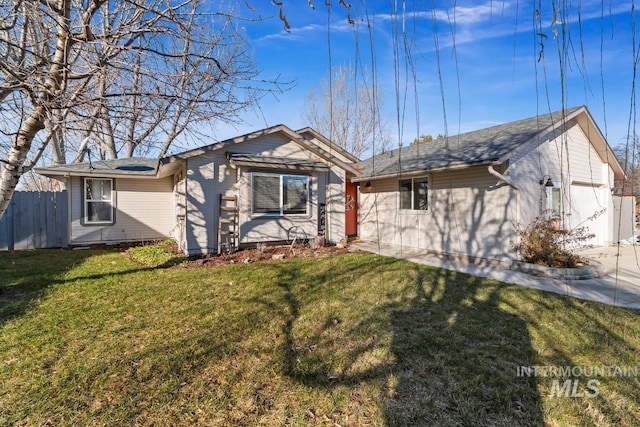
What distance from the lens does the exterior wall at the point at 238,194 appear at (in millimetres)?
8844

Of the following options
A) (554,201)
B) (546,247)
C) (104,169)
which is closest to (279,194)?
(104,169)

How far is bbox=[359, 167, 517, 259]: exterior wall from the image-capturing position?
7.88m

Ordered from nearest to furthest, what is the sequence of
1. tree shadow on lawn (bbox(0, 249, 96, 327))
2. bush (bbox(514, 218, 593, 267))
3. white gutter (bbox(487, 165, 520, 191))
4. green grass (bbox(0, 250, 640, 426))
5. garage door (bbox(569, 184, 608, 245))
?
green grass (bbox(0, 250, 640, 426)), tree shadow on lawn (bbox(0, 249, 96, 327)), bush (bbox(514, 218, 593, 267)), white gutter (bbox(487, 165, 520, 191)), garage door (bbox(569, 184, 608, 245))

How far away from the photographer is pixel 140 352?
3219 mm

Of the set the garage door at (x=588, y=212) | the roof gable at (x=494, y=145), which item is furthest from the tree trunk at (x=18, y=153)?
the garage door at (x=588, y=212)

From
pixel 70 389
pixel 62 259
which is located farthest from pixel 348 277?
pixel 62 259

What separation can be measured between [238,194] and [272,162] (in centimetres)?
140

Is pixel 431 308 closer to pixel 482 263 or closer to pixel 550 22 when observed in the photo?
pixel 550 22

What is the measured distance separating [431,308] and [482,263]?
176 inches

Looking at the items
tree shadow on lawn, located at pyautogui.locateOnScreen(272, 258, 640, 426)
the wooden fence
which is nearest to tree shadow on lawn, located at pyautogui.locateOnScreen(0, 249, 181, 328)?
the wooden fence

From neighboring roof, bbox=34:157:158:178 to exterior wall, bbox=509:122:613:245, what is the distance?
1111 cm

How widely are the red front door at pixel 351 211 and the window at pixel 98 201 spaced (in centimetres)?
889

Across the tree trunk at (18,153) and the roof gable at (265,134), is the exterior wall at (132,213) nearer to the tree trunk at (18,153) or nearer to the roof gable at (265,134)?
the roof gable at (265,134)

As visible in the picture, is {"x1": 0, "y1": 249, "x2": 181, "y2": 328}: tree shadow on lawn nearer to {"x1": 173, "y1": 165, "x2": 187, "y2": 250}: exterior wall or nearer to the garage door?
{"x1": 173, "y1": 165, "x2": 187, "y2": 250}: exterior wall
